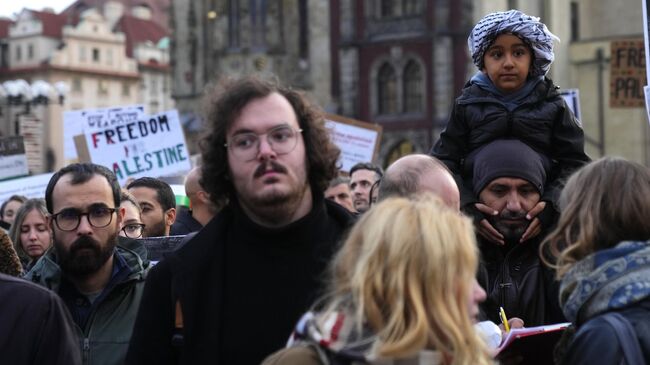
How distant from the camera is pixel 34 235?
32.3 ft

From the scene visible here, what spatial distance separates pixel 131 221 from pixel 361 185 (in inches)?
197

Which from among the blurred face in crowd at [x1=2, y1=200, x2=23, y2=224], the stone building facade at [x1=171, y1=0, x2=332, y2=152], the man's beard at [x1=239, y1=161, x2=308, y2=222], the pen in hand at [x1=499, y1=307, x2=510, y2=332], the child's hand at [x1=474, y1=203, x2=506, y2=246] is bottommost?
the blurred face in crowd at [x1=2, y1=200, x2=23, y2=224]

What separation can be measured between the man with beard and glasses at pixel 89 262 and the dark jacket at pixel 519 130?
5.04 ft

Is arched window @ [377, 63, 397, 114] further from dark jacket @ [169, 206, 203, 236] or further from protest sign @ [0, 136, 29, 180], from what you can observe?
dark jacket @ [169, 206, 203, 236]

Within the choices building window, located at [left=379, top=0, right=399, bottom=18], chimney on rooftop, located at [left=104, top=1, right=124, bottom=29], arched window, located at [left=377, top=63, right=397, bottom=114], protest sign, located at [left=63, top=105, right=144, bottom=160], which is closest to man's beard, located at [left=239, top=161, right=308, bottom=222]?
protest sign, located at [left=63, top=105, right=144, bottom=160]

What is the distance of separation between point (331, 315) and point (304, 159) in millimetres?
987

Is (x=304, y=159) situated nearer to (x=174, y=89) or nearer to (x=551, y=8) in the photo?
(x=551, y=8)

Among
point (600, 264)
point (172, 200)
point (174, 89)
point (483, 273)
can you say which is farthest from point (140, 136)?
point (174, 89)

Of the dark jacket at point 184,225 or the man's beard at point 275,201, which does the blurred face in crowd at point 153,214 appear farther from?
the man's beard at point 275,201

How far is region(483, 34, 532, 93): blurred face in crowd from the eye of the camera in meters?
5.84

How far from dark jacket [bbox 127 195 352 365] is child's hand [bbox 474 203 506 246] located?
1313 millimetres

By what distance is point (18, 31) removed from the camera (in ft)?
298

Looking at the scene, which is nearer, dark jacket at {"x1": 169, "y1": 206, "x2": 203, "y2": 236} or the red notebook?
the red notebook

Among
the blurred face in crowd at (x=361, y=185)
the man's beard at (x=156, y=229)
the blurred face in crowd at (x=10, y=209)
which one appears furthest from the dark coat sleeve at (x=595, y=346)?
the blurred face in crowd at (x=10, y=209)
